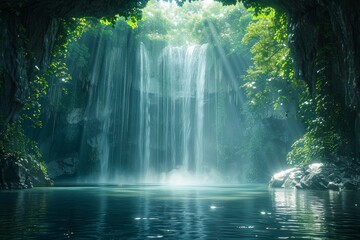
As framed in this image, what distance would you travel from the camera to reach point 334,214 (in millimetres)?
6902

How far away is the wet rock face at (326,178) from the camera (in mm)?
17156

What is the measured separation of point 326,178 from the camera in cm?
1811

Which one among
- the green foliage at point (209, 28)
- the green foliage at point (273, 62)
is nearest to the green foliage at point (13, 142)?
the green foliage at point (273, 62)

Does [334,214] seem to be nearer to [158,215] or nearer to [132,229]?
[158,215]

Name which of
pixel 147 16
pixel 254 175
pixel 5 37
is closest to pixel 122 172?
pixel 254 175

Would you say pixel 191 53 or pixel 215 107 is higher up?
pixel 191 53

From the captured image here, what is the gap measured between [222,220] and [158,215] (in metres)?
1.26

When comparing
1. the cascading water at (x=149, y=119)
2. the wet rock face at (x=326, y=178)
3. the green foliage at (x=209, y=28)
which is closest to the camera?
the wet rock face at (x=326, y=178)

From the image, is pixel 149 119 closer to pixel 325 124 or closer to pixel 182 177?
pixel 182 177

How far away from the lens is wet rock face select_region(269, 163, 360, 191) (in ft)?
56.3

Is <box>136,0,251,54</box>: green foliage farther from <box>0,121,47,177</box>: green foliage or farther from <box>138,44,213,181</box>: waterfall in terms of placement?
<box>0,121,47,177</box>: green foliage

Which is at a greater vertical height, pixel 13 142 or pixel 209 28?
pixel 209 28

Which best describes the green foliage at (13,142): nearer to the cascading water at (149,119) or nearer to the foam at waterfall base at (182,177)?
the cascading water at (149,119)

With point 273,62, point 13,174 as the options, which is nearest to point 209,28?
point 273,62
